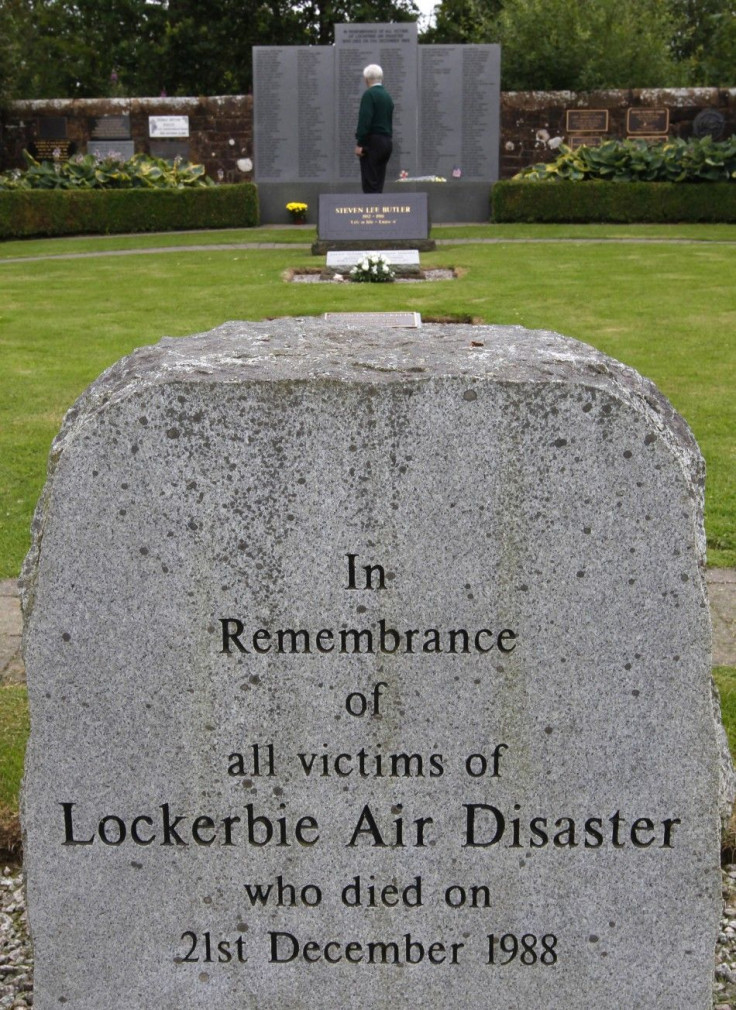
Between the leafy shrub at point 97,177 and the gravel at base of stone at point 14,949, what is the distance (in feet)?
56.6

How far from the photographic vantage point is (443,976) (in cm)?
260

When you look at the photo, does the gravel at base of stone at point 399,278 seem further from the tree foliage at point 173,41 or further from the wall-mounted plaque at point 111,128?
the tree foliage at point 173,41

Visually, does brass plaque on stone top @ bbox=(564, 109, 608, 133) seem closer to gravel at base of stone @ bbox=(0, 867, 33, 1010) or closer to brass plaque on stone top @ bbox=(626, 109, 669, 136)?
brass plaque on stone top @ bbox=(626, 109, 669, 136)

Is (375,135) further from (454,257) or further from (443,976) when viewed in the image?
(443,976)

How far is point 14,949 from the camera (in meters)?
3.31

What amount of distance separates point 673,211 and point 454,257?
18.9 feet

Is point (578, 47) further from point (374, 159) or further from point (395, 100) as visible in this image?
point (374, 159)

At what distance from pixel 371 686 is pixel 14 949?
5.13 ft

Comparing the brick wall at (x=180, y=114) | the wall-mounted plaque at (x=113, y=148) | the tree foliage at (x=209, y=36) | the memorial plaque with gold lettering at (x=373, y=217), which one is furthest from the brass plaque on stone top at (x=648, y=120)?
the wall-mounted plaque at (x=113, y=148)

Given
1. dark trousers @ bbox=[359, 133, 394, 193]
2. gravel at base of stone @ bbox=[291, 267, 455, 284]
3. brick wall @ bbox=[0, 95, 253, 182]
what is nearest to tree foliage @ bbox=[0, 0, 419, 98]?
brick wall @ bbox=[0, 95, 253, 182]

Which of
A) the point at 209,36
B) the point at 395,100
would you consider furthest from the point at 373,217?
the point at 209,36

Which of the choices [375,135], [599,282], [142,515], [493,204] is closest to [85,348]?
[599,282]

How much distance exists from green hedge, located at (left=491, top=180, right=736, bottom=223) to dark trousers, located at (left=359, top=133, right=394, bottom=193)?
2533mm

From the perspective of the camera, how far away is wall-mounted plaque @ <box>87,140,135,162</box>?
2341 centimetres
